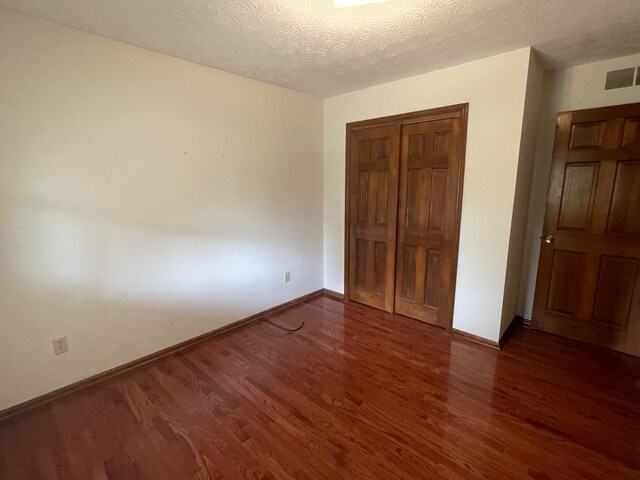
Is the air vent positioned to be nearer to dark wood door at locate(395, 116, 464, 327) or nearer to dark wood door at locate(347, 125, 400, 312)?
dark wood door at locate(395, 116, 464, 327)

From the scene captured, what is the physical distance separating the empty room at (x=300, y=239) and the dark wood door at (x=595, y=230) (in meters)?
0.02

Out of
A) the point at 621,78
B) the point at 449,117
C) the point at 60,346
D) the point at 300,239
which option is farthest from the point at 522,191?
the point at 60,346

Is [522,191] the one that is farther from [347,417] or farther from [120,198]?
[120,198]

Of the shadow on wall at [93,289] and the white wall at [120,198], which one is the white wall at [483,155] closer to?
the white wall at [120,198]

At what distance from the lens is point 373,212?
10.7 ft

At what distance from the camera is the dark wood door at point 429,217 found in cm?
265

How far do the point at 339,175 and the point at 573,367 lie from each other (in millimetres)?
2725

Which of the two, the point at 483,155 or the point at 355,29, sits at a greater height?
the point at 355,29

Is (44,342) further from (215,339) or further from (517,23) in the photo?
(517,23)

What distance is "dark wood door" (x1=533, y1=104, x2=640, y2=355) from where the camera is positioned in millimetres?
2352

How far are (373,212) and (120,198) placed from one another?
7.55ft


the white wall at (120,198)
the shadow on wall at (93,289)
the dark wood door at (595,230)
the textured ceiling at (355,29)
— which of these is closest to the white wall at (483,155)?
the textured ceiling at (355,29)

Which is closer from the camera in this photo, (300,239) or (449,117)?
(449,117)

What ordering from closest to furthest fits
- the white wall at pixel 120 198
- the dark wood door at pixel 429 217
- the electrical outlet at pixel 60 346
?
the white wall at pixel 120 198 < the electrical outlet at pixel 60 346 < the dark wood door at pixel 429 217
